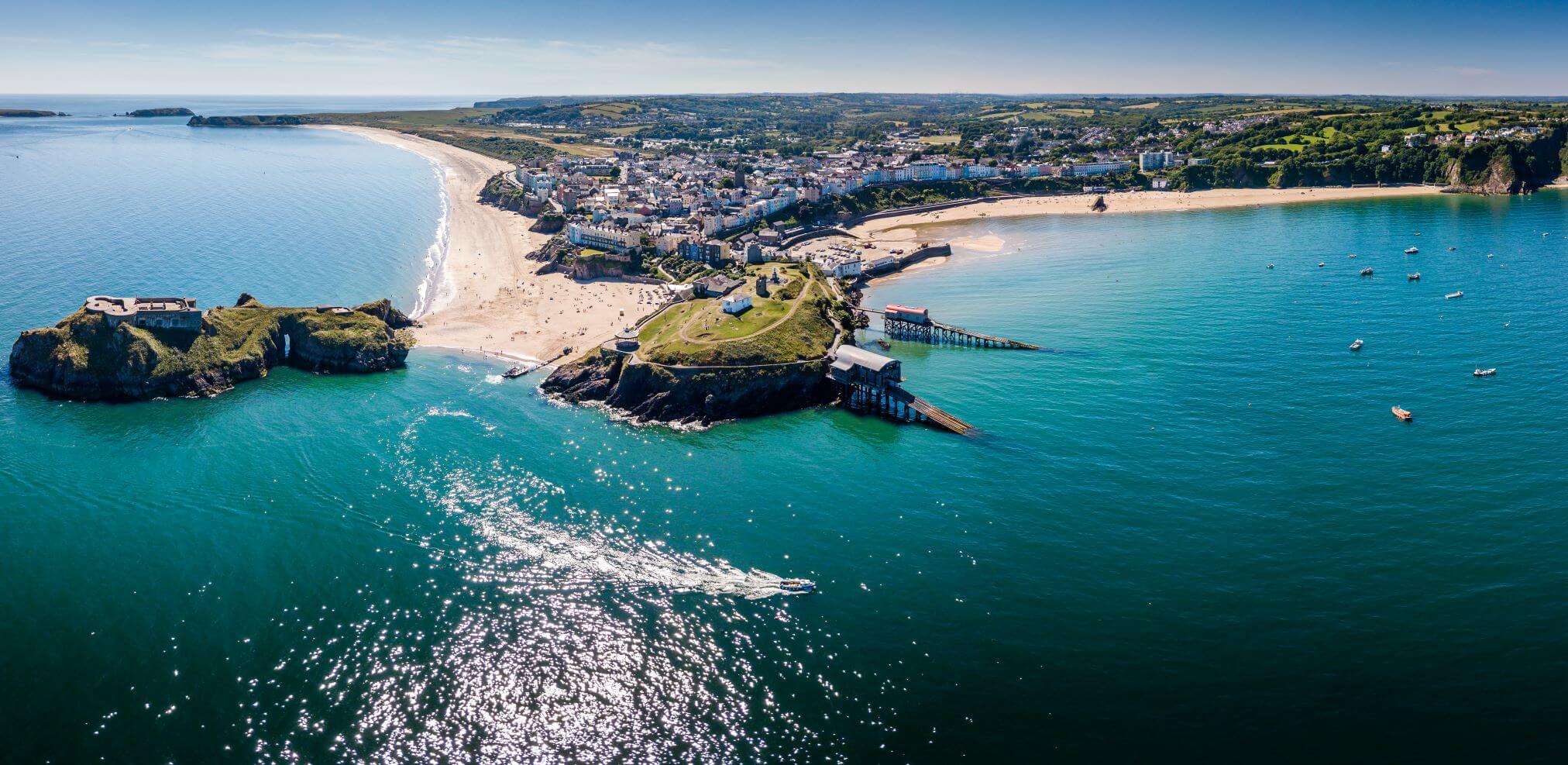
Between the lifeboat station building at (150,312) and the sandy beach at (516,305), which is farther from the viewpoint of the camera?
the sandy beach at (516,305)

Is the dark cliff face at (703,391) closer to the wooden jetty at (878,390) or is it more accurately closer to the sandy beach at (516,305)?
the wooden jetty at (878,390)

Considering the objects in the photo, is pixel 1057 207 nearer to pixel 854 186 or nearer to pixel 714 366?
pixel 854 186

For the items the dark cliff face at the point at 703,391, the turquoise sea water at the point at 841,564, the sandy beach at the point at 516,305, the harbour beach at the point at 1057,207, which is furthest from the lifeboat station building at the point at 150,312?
the harbour beach at the point at 1057,207

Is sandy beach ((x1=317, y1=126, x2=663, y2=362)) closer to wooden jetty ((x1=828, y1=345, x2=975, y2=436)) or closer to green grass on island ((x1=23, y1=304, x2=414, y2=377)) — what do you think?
green grass on island ((x1=23, y1=304, x2=414, y2=377))

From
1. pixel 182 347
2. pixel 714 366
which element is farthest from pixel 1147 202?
pixel 182 347

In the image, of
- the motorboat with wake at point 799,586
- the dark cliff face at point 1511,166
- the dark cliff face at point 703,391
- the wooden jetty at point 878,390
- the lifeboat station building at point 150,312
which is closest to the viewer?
the motorboat with wake at point 799,586

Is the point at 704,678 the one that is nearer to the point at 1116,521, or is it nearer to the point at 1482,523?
the point at 1116,521

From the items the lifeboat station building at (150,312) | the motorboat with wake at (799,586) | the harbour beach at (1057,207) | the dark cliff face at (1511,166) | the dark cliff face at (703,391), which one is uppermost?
the dark cliff face at (1511,166)
